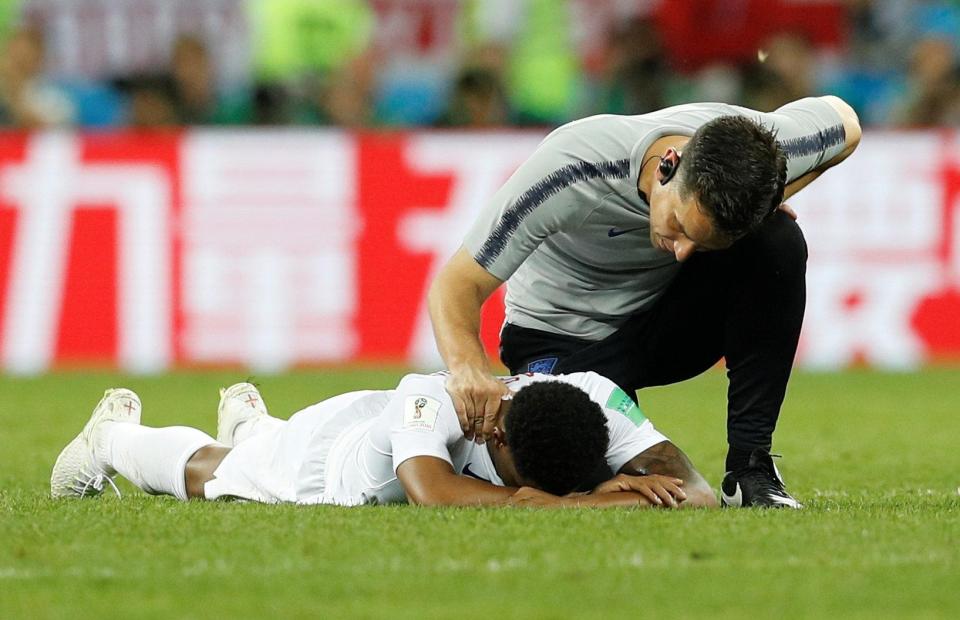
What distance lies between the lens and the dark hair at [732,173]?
15.0 ft

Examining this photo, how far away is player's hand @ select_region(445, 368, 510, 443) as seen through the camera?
488 centimetres

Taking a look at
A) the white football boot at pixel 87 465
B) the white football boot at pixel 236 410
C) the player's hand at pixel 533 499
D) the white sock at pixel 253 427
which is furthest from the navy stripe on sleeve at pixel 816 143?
the white football boot at pixel 87 465

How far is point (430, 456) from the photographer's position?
486cm

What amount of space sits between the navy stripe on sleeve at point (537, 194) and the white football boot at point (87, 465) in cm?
154

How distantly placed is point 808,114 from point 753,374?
30.3 inches

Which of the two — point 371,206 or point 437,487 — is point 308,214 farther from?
point 437,487

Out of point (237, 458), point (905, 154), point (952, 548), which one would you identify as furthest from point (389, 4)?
point (952, 548)

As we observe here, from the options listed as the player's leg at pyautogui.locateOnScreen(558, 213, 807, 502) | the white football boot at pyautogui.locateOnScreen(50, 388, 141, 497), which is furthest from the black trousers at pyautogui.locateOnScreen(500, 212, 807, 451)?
the white football boot at pyautogui.locateOnScreen(50, 388, 141, 497)

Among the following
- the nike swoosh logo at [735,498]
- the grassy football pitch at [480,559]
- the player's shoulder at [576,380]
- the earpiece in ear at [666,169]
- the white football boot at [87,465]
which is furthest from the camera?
the white football boot at [87,465]

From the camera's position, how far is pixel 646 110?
11727mm

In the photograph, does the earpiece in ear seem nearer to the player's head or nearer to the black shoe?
the player's head

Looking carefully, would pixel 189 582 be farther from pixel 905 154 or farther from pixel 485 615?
pixel 905 154

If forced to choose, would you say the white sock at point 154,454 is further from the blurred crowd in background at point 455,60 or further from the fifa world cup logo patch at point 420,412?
the blurred crowd in background at point 455,60

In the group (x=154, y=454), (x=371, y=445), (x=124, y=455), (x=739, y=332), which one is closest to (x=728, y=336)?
(x=739, y=332)
